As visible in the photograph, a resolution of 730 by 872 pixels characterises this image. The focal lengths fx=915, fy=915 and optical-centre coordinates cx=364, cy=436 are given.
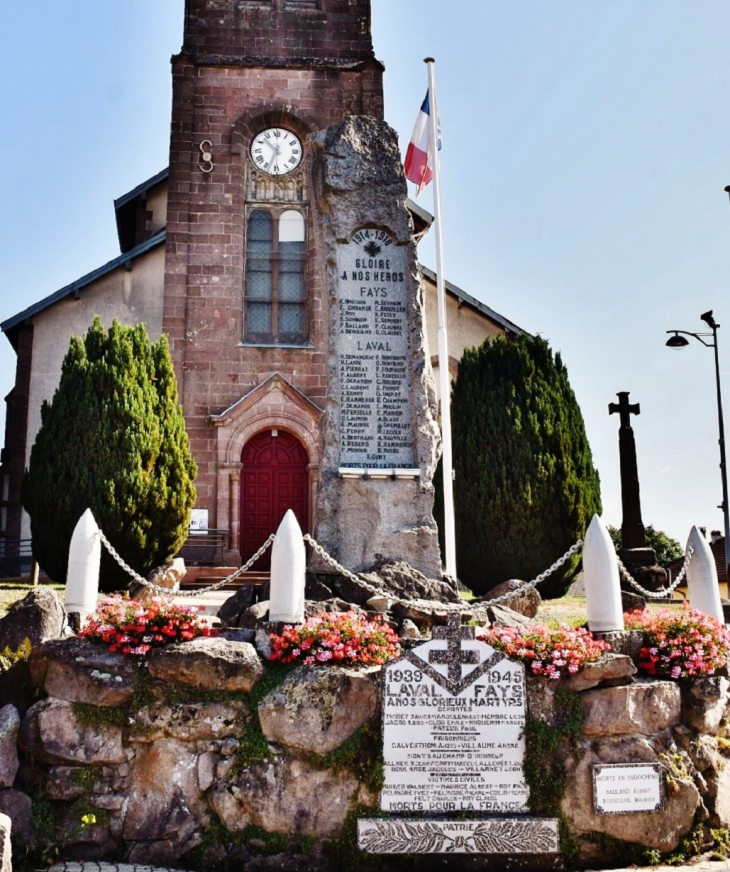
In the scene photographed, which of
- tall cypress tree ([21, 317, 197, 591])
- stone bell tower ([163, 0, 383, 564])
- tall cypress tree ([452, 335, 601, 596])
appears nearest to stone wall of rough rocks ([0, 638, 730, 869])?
tall cypress tree ([21, 317, 197, 591])

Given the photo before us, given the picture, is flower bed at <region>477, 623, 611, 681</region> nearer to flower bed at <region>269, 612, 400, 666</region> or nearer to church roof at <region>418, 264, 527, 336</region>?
flower bed at <region>269, 612, 400, 666</region>

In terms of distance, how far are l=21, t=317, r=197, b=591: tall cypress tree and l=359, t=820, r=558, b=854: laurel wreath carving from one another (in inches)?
390

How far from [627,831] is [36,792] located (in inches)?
163

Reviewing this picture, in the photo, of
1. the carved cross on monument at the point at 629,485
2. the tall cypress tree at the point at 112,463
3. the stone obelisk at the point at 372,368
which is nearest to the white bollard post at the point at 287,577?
the stone obelisk at the point at 372,368

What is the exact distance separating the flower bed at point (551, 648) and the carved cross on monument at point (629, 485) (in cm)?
1267

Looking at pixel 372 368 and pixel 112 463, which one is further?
pixel 112 463

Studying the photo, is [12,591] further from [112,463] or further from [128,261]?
[128,261]

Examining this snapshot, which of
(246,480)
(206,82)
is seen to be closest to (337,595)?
(246,480)

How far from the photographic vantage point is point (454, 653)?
22.1 feet

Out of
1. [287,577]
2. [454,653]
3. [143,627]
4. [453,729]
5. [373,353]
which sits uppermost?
[373,353]

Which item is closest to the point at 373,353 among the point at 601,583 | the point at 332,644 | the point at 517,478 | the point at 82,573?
the point at 601,583

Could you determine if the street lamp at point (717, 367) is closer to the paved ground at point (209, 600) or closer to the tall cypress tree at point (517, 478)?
the tall cypress tree at point (517, 478)

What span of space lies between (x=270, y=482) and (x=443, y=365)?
7600mm

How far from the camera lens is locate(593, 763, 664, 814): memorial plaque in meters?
6.45
